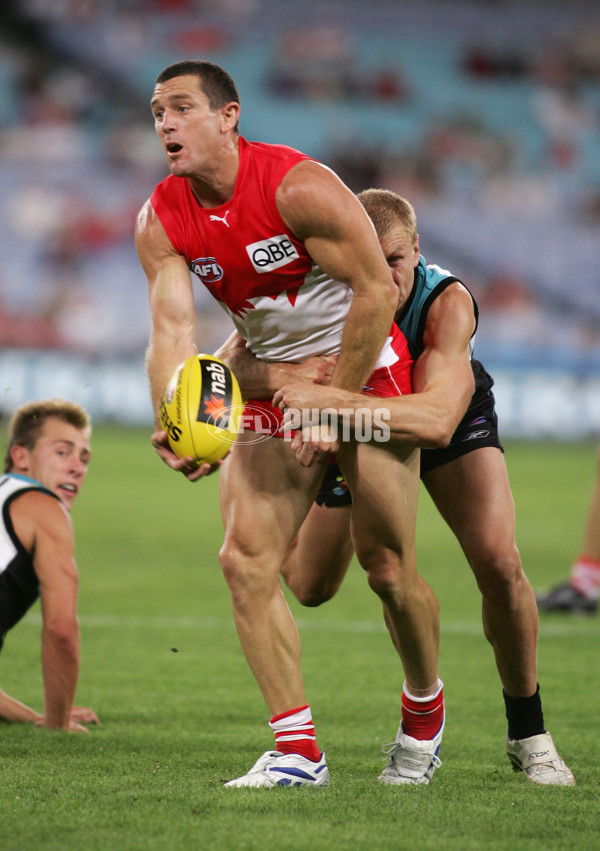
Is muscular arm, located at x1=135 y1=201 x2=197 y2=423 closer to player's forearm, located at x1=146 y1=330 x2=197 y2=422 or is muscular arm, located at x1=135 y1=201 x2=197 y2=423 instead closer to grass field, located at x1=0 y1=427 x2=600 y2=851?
player's forearm, located at x1=146 y1=330 x2=197 y2=422

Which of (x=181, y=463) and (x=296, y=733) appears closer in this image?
(x=181, y=463)

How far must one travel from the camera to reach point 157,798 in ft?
10.5

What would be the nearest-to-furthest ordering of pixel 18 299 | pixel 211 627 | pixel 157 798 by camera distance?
pixel 157 798 → pixel 211 627 → pixel 18 299

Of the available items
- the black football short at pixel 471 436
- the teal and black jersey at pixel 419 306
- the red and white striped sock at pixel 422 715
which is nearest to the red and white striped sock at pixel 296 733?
the red and white striped sock at pixel 422 715

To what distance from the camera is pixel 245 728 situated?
4414 mm

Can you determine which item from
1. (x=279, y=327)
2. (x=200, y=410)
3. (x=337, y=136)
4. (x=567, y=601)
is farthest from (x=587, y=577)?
(x=337, y=136)

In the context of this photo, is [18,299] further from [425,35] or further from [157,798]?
[157,798]

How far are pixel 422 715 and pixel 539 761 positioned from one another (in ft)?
1.35

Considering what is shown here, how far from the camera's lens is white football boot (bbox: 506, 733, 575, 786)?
371 centimetres

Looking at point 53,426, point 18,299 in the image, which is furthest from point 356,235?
point 18,299

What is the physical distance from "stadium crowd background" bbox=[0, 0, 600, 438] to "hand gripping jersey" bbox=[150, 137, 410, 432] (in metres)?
Result: 14.9

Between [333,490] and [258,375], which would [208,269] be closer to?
[258,375]

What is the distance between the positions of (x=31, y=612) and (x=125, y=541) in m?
2.78

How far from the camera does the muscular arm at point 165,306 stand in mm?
3701
